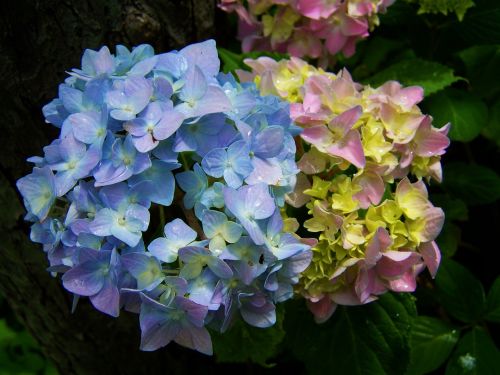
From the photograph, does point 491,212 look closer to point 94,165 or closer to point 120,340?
point 120,340

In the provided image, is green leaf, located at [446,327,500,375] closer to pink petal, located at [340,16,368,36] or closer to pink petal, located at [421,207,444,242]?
pink petal, located at [421,207,444,242]

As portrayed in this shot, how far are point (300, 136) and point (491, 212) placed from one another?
1051 mm

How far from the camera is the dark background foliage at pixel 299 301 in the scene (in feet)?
3.86

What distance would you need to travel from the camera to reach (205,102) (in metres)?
0.88

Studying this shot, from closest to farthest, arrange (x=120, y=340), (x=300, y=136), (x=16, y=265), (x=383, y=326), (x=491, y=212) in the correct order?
1. (x=300, y=136)
2. (x=383, y=326)
3. (x=16, y=265)
4. (x=120, y=340)
5. (x=491, y=212)

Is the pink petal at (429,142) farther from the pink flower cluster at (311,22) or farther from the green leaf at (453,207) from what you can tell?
the green leaf at (453,207)

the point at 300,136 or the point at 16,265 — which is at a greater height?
the point at 300,136

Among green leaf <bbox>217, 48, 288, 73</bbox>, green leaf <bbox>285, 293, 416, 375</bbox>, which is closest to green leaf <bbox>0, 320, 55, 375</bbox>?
green leaf <bbox>285, 293, 416, 375</bbox>

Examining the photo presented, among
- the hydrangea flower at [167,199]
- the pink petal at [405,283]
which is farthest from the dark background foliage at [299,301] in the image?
the hydrangea flower at [167,199]

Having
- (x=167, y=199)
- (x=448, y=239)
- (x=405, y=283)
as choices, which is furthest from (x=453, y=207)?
(x=167, y=199)

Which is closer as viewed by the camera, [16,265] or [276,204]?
[276,204]

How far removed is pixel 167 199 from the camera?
33.8 inches

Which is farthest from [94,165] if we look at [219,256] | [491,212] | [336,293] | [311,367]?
[491,212]

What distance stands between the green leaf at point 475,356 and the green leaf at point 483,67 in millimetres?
579
